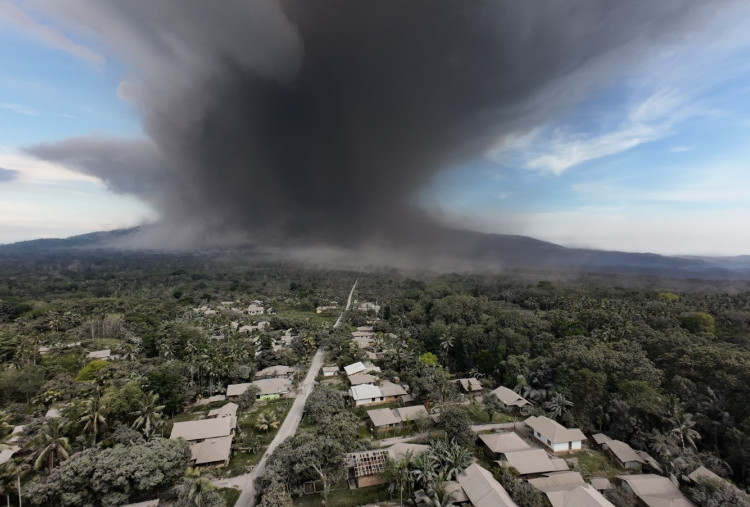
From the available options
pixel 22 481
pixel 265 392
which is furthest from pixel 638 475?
pixel 22 481

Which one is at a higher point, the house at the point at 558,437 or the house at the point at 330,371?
the house at the point at 558,437

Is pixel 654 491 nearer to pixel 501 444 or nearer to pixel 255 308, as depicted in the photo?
pixel 501 444

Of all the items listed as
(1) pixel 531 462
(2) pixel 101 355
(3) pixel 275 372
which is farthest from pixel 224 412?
(1) pixel 531 462

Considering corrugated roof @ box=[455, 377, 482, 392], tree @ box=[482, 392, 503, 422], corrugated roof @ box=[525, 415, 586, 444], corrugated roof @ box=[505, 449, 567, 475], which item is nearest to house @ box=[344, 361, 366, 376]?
corrugated roof @ box=[455, 377, 482, 392]

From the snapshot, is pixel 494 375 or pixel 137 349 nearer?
pixel 494 375

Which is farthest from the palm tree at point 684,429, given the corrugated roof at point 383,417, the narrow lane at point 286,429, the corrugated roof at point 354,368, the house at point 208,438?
the house at point 208,438

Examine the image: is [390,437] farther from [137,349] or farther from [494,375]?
[137,349]

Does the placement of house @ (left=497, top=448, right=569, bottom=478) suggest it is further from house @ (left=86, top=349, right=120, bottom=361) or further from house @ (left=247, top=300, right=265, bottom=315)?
house @ (left=247, top=300, right=265, bottom=315)

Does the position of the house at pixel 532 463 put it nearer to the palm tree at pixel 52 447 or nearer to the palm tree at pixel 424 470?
the palm tree at pixel 424 470
